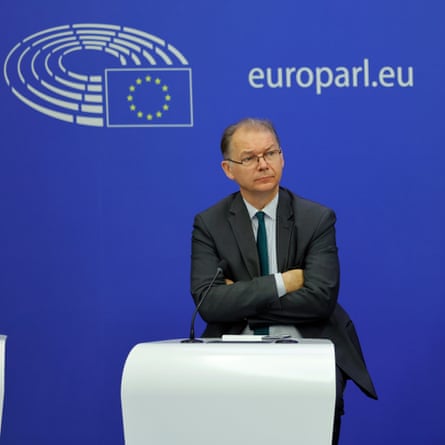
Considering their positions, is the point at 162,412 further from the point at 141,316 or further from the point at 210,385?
the point at 141,316

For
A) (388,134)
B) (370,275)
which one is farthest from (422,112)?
(370,275)

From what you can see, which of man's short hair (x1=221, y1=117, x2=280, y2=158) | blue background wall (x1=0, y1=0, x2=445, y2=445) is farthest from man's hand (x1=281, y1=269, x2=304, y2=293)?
blue background wall (x1=0, y1=0, x2=445, y2=445)

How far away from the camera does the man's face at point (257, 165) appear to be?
406 centimetres

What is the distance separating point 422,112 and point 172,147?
4.30 ft

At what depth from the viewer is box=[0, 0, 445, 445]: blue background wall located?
4797 mm

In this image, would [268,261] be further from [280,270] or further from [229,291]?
[229,291]

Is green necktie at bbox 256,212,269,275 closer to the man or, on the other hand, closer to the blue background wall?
the man

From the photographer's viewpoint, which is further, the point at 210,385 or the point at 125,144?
the point at 125,144

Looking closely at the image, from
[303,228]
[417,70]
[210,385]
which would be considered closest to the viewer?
[210,385]

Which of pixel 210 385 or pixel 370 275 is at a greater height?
pixel 370 275

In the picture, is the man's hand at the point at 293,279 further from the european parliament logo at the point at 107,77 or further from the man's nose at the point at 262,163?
the european parliament logo at the point at 107,77

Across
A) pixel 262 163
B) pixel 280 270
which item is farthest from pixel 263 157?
pixel 280 270

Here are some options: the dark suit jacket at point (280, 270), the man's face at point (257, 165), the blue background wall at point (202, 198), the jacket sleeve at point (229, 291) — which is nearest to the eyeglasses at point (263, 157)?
the man's face at point (257, 165)

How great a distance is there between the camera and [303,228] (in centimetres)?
395
